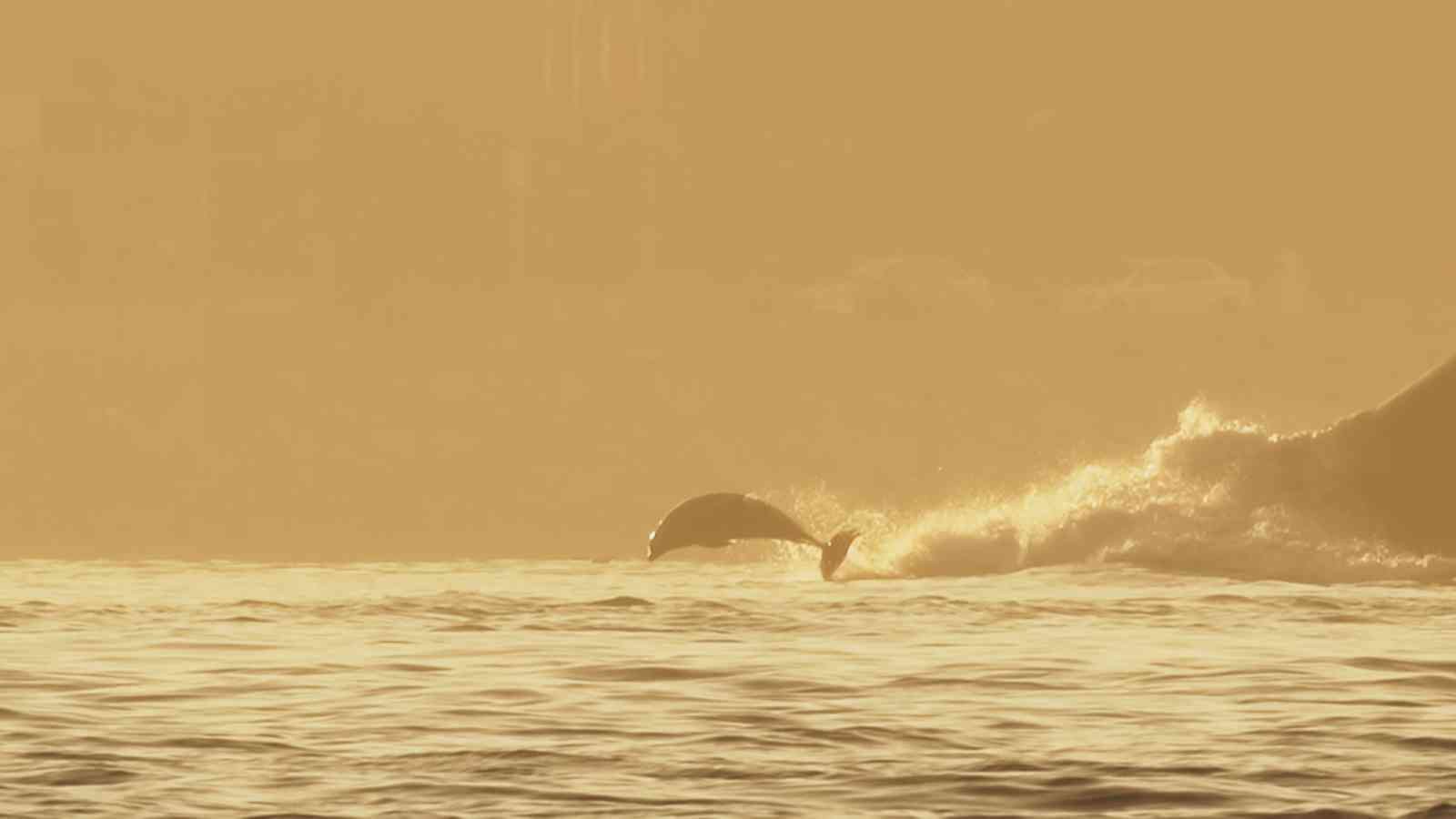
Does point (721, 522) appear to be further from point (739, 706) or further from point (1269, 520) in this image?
point (739, 706)

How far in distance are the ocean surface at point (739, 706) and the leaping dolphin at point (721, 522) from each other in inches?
504

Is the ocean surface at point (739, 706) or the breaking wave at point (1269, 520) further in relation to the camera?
the breaking wave at point (1269, 520)

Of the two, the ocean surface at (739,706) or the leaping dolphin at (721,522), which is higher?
the leaping dolphin at (721,522)

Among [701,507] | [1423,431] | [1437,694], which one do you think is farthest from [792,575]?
[1437,694]

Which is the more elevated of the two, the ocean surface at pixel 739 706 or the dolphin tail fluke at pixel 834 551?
the dolphin tail fluke at pixel 834 551

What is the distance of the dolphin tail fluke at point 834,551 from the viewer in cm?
4588

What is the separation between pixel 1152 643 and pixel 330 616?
37.1 feet

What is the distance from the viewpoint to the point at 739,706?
2084 centimetres

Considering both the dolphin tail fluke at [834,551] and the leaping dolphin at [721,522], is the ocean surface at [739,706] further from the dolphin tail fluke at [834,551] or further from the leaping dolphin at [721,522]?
the leaping dolphin at [721,522]

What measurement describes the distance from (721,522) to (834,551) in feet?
12.9

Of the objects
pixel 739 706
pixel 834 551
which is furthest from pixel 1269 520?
pixel 739 706

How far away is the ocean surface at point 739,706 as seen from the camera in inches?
630

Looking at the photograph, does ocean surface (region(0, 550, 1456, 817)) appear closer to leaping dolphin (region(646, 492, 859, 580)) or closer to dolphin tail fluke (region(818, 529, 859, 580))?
dolphin tail fluke (region(818, 529, 859, 580))

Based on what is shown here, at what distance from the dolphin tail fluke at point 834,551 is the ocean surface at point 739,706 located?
32.0ft
